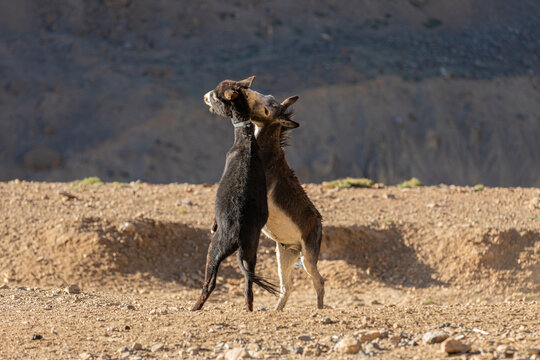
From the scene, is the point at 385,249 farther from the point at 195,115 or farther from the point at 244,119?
the point at 195,115

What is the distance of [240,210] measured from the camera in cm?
747

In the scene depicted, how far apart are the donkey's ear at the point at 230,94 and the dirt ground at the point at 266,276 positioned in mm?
2290

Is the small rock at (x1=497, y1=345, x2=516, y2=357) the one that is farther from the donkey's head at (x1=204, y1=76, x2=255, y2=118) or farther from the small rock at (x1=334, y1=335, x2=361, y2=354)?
the donkey's head at (x1=204, y1=76, x2=255, y2=118)

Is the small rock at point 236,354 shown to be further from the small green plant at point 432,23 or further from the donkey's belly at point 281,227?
the small green plant at point 432,23

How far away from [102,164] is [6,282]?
87.3 ft

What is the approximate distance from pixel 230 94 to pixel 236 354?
3026mm

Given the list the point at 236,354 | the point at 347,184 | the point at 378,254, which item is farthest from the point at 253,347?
the point at 347,184

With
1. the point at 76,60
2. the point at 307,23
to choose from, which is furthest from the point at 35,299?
the point at 307,23

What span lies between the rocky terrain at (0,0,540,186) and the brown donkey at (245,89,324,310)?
29.1m

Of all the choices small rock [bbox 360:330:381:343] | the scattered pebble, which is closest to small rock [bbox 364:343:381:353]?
the scattered pebble

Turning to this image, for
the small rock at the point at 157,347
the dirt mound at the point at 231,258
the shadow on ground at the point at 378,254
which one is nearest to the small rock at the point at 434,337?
the small rock at the point at 157,347

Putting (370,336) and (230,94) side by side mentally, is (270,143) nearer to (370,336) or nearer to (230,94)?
(230,94)

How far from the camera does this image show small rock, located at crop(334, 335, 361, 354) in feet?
19.2

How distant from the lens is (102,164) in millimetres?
37719
